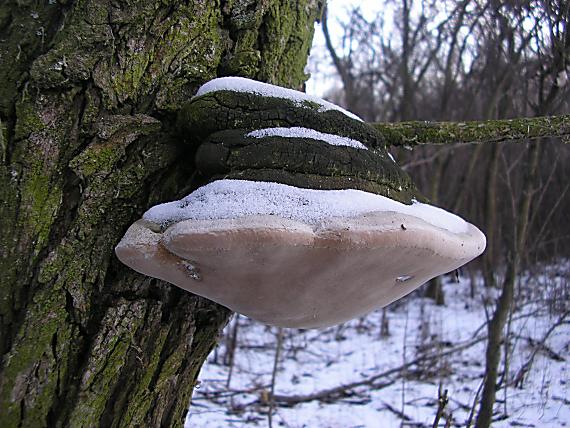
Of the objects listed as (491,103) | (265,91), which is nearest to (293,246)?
(265,91)

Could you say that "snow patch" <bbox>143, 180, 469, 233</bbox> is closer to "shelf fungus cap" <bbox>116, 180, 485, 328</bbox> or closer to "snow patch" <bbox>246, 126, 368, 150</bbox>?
"shelf fungus cap" <bbox>116, 180, 485, 328</bbox>

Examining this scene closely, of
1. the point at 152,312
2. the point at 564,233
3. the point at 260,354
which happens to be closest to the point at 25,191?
the point at 152,312

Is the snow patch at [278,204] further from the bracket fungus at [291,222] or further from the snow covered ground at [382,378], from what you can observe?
the snow covered ground at [382,378]

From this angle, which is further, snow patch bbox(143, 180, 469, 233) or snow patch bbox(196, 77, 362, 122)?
snow patch bbox(196, 77, 362, 122)

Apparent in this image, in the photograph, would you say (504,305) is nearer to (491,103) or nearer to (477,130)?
(477,130)

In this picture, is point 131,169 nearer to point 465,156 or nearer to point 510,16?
point 510,16

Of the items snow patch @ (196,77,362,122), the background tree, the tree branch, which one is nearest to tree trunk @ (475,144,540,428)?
the background tree
